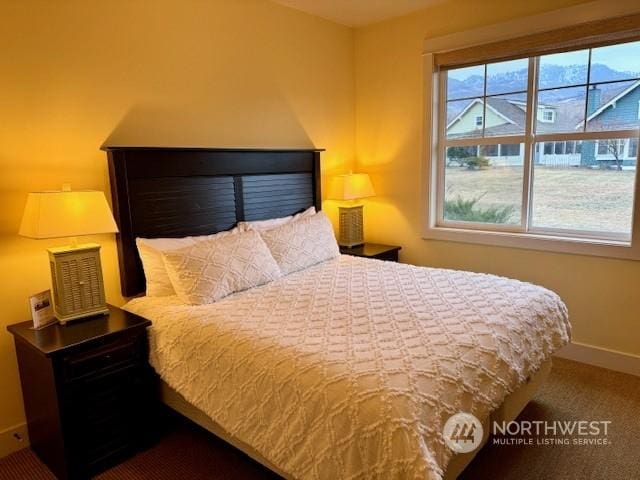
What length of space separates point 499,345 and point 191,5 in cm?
262

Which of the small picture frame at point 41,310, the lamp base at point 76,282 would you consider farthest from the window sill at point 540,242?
the small picture frame at point 41,310

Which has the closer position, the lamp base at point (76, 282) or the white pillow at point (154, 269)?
the lamp base at point (76, 282)

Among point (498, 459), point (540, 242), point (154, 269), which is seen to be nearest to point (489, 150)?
point (540, 242)

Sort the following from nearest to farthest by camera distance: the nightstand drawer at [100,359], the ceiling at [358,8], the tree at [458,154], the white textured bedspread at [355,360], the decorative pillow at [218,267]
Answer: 1. the white textured bedspread at [355,360]
2. the nightstand drawer at [100,359]
3. the decorative pillow at [218,267]
4. the ceiling at [358,8]
5. the tree at [458,154]

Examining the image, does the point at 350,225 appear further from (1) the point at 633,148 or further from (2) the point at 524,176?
(1) the point at 633,148

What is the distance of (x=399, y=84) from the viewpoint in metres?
3.67

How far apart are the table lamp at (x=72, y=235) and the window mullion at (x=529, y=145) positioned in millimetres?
2728

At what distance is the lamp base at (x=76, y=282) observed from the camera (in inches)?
83.0

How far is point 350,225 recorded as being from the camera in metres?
3.81

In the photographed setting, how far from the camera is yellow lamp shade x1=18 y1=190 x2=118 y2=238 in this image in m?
1.98

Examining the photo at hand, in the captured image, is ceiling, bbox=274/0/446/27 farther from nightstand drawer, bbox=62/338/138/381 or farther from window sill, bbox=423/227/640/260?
nightstand drawer, bbox=62/338/138/381

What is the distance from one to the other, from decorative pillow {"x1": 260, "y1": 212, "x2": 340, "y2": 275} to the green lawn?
1.22 m

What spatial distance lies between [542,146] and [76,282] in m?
3.04

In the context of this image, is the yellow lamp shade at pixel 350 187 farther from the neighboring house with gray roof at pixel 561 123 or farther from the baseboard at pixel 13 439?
the baseboard at pixel 13 439
